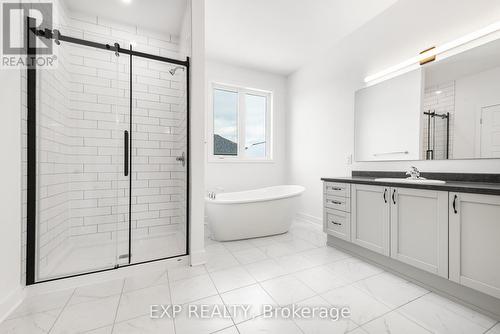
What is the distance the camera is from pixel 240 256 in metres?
2.22

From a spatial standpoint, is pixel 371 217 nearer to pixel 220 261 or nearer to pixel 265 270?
pixel 265 270

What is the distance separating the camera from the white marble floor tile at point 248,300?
1.33m

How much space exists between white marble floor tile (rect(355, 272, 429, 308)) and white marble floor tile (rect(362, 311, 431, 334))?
0.14 meters

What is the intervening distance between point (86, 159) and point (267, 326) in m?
2.33

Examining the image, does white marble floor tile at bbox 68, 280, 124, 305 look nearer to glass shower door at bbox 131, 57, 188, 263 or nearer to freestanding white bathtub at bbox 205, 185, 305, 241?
glass shower door at bbox 131, 57, 188, 263

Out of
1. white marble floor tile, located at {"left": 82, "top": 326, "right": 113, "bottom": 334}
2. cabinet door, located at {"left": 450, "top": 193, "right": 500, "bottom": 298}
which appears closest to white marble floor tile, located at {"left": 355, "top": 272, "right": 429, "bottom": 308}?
cabinet door, located at {"left": 450, "top": 193, "right": 500, "bottom": 298}

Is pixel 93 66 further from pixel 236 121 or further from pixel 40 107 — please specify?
pixel 236 121

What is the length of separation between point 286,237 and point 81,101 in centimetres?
290

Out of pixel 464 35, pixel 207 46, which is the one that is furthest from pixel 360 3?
pixel 207 46

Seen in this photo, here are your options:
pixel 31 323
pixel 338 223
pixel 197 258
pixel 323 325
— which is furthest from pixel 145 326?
pixel 338 223

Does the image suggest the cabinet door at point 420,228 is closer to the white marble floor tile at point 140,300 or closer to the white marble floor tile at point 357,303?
the white marble floor tile at point 357,303

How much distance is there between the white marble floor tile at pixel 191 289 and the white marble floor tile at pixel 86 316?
1.26 ft

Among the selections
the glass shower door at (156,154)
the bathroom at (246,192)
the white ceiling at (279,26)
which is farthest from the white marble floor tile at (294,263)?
the white ceiling at (279,26)

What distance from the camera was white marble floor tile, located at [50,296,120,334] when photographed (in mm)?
1209
